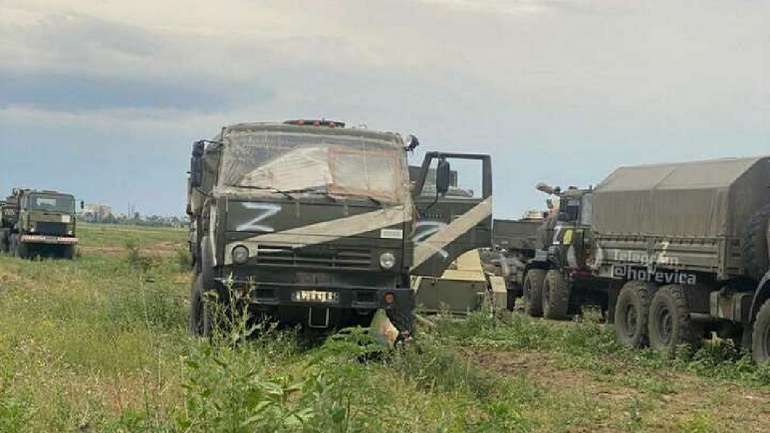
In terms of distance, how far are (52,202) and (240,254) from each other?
32.7 meters

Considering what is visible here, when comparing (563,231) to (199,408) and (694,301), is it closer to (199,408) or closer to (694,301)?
(694,301)

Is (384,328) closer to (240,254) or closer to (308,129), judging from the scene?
(240,254)

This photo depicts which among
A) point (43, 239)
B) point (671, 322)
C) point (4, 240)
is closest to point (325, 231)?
point (671, 322)

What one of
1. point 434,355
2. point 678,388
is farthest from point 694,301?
point 434,355

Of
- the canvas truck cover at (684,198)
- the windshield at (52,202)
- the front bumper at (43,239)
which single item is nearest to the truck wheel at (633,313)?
the canvas truck cover at (684,198)

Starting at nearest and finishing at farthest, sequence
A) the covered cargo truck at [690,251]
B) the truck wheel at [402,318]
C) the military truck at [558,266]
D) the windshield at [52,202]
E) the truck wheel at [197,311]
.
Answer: the truck wheel at [402,318], the truck wheel at [197,311], the covered cargo truck at [690,251], the military truck at [558,266], the windshield at [52,202]

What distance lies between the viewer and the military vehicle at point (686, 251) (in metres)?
12.3

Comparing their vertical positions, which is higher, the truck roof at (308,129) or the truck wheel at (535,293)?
the truck roof at (308,129)

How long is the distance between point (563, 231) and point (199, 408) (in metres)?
15.8

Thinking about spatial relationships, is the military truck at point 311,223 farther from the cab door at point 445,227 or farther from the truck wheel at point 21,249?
the truck wheel at point 21,249

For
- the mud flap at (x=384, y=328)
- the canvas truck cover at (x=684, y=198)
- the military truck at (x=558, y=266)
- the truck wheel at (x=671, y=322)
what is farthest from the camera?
the military truck at (x=558, y=266)

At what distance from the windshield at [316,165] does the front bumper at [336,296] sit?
953mm

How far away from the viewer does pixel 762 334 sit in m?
11.8

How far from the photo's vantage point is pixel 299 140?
37.4 ft
